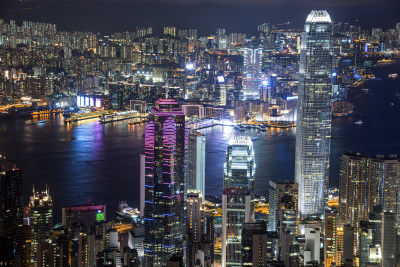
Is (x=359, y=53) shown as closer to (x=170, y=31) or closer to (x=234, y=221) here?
(x=170, y=31)

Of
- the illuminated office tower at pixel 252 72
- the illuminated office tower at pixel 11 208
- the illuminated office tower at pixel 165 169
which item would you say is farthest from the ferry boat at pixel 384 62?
the illuminated office tower at pixel 11 208

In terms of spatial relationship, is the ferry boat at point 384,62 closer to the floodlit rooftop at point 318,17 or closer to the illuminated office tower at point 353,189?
the floodlit rooftop at point 318,17

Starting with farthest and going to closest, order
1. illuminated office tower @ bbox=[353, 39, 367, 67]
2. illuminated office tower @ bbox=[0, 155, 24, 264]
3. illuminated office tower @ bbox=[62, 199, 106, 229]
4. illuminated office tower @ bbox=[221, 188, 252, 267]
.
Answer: illuminated office tower @ bbox=[353, 39, 367, 67], illuminated office tower @ bbox=[62, 199, 106, 229], illuminated office tower @ bbox=[221, 188, 252, 267], illuminated office tower @ bbox=[0, 155, 24, 264]

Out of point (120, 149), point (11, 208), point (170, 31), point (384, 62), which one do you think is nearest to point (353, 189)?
point (11, 208)

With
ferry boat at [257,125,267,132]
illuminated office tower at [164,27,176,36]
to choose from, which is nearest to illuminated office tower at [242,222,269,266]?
ferry boat at [257,125,267,132]

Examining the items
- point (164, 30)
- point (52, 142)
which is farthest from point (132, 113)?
point (52, 142)

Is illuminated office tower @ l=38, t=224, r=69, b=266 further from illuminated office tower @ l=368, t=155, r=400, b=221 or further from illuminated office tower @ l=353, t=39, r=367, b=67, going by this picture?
illuminated office tower @ l=353, t=39, r=367, b=67
